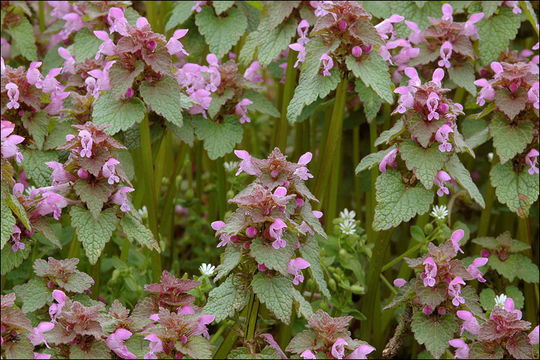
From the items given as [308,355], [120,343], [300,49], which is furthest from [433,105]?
[120,343]

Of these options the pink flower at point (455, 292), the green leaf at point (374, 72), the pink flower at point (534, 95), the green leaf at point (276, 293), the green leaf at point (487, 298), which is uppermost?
the green leaf at point (374, 72)

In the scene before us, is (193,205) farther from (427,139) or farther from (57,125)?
(427,139)

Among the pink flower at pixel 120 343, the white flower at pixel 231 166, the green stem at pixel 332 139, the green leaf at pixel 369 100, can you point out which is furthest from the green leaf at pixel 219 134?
the pink flower at pixel 120 343

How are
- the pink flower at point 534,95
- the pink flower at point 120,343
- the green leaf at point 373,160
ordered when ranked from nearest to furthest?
the pink flower at point 120,343, the green leaf at point 373,160, the pink flower at point 534,95

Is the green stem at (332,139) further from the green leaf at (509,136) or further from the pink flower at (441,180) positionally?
the green leaf at (509,136)

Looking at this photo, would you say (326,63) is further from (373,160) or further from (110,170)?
(110,170)

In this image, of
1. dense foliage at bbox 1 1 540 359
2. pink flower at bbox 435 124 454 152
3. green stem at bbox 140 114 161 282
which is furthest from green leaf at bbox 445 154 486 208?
green stem at bbox 140 114 161 282

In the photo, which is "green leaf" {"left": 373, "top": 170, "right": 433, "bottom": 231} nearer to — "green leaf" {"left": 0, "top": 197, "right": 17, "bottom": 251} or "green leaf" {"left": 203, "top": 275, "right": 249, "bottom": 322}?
"green leaf" {"left": 203, "top": 275, "right": 249, "bottom": 322}
